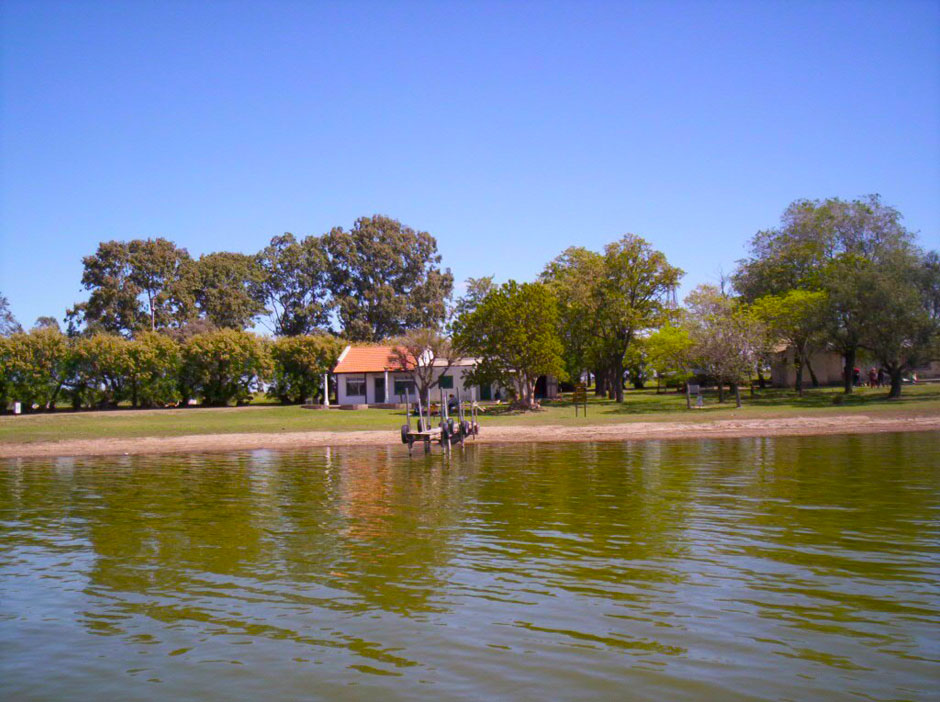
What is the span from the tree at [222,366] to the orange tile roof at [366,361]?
6.26 metres

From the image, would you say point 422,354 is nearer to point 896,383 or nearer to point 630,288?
point 630,288

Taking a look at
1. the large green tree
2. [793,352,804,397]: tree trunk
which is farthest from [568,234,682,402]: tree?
[793,352,804,397]: tree trunk

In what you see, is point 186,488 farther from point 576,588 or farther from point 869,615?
point 869,615

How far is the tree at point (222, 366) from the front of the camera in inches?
2446

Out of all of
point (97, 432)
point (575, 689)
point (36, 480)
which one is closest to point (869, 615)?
point (575, 689)

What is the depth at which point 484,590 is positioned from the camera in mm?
9828

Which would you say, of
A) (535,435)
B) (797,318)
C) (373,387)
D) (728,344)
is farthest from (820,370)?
(535,435)

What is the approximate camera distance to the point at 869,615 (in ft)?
27.4

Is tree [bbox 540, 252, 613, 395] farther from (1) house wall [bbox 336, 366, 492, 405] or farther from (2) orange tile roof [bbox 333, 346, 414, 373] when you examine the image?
(2) orange tile roof [bbox 333, 346, 414, 373]

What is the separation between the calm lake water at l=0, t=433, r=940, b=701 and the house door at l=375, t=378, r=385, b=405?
43601 millimetres

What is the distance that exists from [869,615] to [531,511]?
778 centimetres

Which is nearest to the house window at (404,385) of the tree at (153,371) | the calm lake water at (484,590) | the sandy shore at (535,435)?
the tree at (153,371)

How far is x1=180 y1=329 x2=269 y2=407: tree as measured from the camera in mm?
62125

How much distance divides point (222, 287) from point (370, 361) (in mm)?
27140
